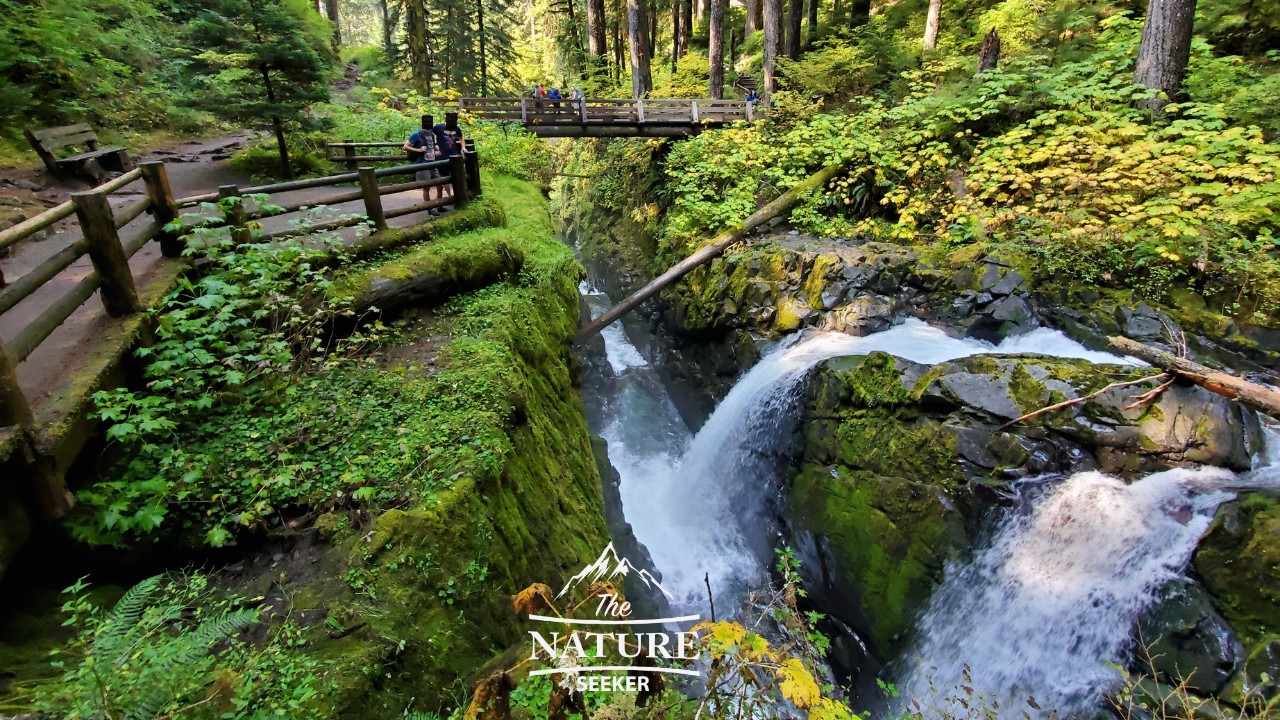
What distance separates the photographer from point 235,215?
5449 millimetres

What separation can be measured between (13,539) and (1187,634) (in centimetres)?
884

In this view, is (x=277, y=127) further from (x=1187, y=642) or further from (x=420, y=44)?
(x=1187, y=642)

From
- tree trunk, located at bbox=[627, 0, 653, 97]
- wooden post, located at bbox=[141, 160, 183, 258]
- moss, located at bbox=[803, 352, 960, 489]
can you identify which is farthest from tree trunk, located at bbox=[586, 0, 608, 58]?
wooden post, located at bbox=[141, 160, 183, 258]

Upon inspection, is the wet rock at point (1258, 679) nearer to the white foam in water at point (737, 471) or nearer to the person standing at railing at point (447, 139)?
the white foam in water at point (737, 471)

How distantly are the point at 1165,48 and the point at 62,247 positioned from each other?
16775 mm

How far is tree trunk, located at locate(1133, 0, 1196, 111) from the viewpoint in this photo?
9586 millimetres

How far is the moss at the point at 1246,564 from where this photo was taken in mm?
4793

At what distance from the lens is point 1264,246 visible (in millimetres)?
7672

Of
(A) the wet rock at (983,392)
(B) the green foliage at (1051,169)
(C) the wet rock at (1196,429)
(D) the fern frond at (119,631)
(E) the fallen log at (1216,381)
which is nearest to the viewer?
(D) the fern frond at (119,631)

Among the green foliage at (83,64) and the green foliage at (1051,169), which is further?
the green foliage at (83,64)

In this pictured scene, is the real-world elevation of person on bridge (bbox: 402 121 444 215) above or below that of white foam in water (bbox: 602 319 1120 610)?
above

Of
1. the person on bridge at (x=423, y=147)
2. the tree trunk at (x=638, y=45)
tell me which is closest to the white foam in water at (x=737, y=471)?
the person on bridge at (x=423, y=147)

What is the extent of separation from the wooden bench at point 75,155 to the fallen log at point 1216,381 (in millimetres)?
14305

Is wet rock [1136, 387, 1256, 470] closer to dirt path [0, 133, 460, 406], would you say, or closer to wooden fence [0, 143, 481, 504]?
wooden fence [0, 143, 481, 504]
